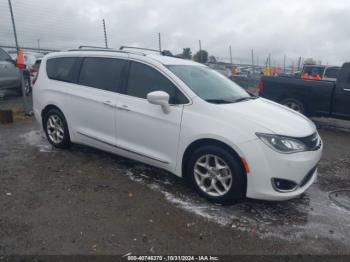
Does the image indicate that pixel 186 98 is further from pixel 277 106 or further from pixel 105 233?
pixel 105 233

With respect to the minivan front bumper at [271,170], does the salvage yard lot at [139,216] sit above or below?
below

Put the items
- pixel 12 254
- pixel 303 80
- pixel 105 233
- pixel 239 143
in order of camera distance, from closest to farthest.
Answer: pixel 12 254
pixel 105 233
pixel 239 143
pixel 303 80

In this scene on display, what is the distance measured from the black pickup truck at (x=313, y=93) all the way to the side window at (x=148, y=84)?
559cm

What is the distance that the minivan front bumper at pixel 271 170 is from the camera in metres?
3.41

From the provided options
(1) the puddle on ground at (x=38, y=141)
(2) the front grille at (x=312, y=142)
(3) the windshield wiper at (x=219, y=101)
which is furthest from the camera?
(1) the puddle on ground at (x=38, y=141)

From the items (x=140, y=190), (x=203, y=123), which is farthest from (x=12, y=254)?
(x=203, y=123)

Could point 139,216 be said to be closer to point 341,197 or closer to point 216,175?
point 216,175

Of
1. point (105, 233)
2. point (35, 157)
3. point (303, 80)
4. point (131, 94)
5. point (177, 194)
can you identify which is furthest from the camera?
point (303, 80)

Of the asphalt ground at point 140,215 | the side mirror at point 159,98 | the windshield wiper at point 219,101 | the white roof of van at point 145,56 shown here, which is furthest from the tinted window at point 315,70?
the side mirror at point 159,98

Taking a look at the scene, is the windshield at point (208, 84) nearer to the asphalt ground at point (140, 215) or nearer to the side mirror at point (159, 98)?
the side mirror at point (159, 98)

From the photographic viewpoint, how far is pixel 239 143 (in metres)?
3.50

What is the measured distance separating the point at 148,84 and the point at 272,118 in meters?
1.67

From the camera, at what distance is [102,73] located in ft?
15.8

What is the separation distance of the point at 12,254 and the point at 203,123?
2.32m
